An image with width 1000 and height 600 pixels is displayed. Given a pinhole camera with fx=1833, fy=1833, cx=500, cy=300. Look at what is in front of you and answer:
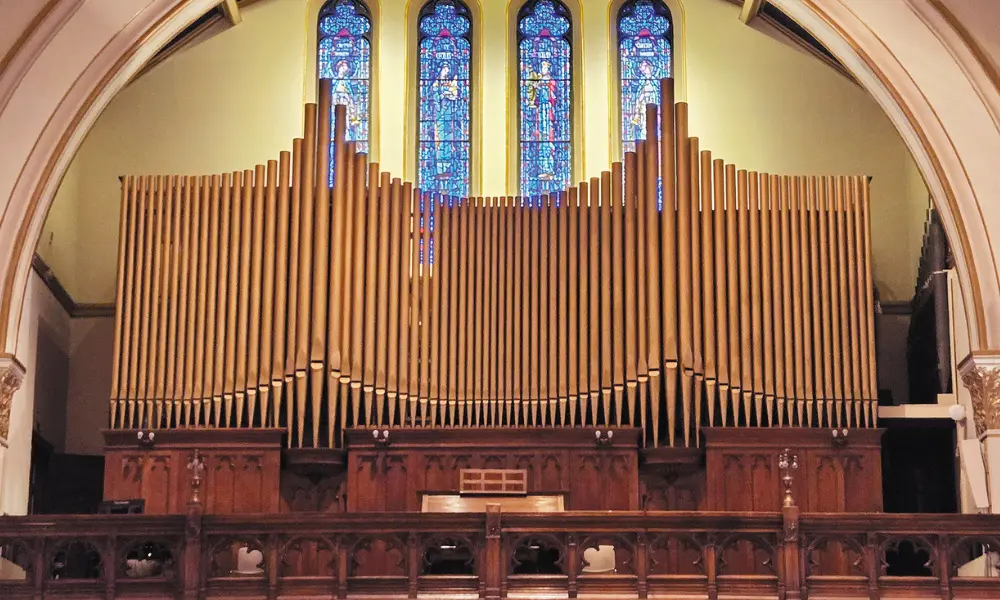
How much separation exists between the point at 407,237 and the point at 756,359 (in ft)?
11.9

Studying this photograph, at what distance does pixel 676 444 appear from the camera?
57.4ft

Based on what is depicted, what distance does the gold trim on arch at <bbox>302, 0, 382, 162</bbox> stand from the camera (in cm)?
2024

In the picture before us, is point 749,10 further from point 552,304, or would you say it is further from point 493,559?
point 493,559

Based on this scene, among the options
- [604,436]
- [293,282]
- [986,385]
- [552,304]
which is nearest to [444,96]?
[293,282]

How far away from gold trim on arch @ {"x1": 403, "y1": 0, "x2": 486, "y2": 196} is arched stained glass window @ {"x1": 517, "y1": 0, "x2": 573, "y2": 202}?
47 cm

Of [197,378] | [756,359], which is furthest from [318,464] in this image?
[756,359]

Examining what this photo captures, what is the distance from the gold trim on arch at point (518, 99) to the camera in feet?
66.0

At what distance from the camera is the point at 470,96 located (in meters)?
20.5

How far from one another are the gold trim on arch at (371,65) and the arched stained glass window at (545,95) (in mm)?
1590

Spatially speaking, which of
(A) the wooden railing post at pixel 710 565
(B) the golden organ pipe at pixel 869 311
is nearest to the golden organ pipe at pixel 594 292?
(B) the golden organ pipe at pixel 869 311

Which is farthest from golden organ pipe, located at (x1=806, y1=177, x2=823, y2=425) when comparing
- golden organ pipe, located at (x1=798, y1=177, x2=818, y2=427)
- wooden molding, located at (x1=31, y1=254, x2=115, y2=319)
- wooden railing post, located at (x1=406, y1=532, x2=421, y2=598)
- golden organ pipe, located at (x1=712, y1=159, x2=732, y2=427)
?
wooden molding, located at (x1=31, y1=254, x2=115, y2=319)

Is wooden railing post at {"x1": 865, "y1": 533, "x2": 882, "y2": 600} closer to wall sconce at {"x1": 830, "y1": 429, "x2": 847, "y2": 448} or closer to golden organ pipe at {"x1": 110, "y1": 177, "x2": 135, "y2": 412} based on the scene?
wall sconce at {"x1": 830, "y1": 429, "x2": 847, "y2": 448}

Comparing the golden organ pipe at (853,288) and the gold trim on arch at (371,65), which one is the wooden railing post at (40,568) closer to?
the gold trim on arch at (371,65)

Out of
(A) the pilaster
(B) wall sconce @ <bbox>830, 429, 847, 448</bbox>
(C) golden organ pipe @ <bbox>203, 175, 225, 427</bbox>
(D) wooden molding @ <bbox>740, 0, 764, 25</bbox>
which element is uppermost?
(D) wooden molding @ <bbox>740, 0, 764, 25</bbox>
